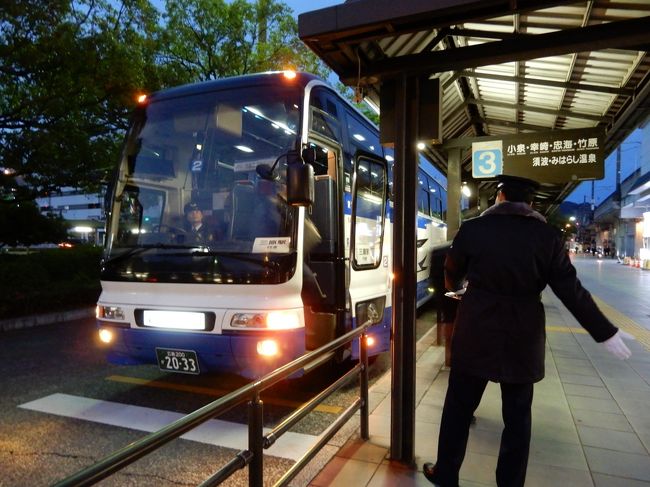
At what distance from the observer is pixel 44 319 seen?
912cm

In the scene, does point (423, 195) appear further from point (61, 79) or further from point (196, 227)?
point (61, 79)

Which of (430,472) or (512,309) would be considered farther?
(430,472)

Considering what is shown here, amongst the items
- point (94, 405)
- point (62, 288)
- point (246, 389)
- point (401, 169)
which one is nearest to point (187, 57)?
point (62, 288)

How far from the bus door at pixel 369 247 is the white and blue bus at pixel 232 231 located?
8 centimetres

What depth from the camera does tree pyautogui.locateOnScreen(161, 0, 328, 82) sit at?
44.1 feet

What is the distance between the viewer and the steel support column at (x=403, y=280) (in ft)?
10.4

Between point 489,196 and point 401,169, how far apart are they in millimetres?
11015

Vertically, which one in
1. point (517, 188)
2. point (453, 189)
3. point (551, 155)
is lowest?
point (517, 188)

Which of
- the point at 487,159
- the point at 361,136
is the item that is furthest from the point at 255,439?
the point at 487,159

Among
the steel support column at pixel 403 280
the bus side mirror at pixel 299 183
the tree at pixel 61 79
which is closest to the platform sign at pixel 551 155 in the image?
the bus side mirror at pixel 299 183

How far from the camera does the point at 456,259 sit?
2.69 metres

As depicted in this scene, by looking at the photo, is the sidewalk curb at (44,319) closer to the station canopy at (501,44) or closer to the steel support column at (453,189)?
the steel support column at (453,189)

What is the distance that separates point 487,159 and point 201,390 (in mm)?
5515

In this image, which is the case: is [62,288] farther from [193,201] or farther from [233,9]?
[233,9]
